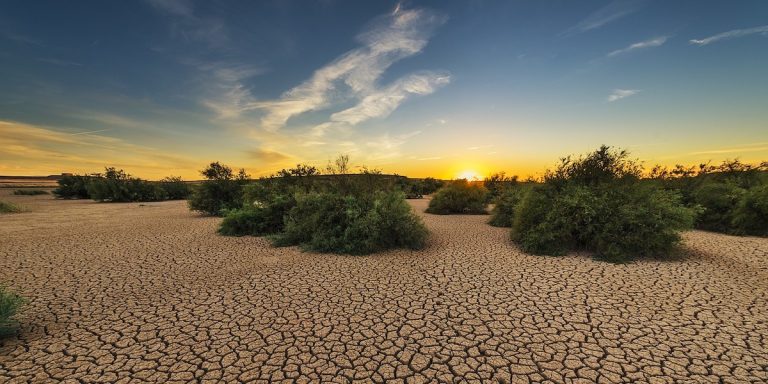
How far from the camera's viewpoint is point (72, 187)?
30.0 meters

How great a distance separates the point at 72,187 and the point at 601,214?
141 ft

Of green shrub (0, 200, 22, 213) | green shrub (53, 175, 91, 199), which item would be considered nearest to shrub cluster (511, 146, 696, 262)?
green shrub (0, 200, 22, 213)

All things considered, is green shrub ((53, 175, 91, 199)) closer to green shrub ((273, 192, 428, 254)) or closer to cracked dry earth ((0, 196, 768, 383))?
cracked dry earth ((0, 196, 768, 383))

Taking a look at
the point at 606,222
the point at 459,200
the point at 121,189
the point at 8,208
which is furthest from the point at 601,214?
the point at 121,189

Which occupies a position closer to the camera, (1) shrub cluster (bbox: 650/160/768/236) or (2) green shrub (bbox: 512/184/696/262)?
(2) green shrub (bbox: 512/184/696/262)

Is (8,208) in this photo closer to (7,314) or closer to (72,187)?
(72,187)

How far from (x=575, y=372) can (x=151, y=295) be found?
6.89m

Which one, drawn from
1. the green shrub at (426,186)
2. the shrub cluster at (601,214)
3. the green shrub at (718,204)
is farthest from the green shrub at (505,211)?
the green shrub at (426,186)

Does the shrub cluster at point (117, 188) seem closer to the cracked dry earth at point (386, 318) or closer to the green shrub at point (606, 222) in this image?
the cracked dry earth at point (386, 318)

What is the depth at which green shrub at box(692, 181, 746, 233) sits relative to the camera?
11.3 m

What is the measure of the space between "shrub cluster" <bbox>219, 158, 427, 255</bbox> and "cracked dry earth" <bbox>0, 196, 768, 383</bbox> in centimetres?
78

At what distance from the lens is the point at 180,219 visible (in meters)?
15.3

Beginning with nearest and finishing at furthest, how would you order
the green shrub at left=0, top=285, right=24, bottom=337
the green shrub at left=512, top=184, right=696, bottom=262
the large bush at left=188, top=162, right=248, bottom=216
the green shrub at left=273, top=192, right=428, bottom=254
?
the green shrub at left=0, top=285, right=24, bottom=337 → the green shrub at left=512, top=184, right=696, bottom=262 → the green shrub at left=273, top=192, right=428, bottom=254 → the large bush at left=188, top=162, right=248, bottom=216

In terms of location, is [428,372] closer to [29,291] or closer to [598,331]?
[598,331]
